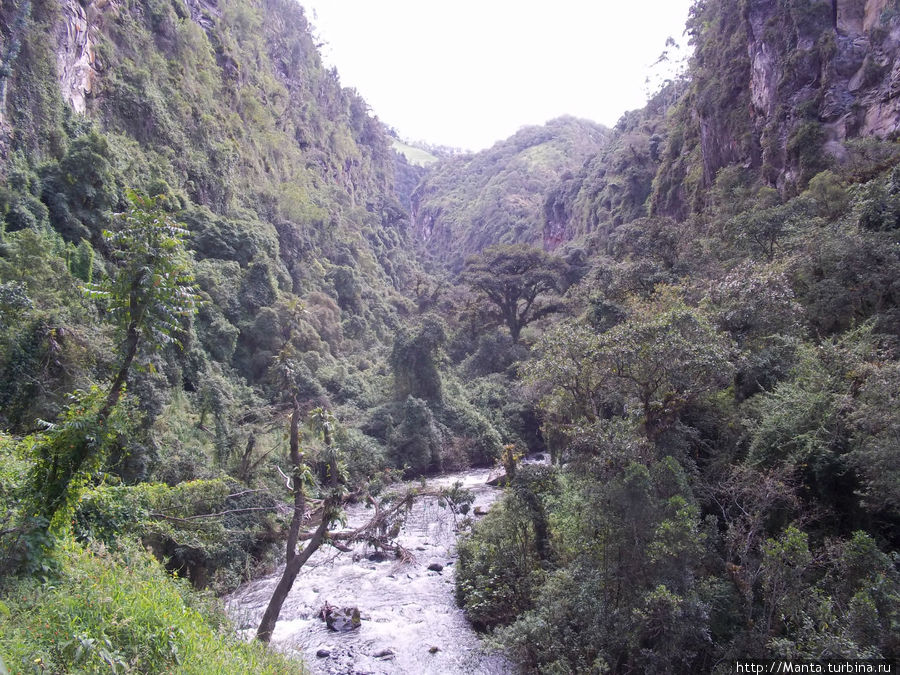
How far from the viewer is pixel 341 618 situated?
14.1 meters

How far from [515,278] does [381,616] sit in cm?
A: 3264

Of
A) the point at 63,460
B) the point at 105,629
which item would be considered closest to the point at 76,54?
the point at 63,460

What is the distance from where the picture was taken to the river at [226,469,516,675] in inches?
484

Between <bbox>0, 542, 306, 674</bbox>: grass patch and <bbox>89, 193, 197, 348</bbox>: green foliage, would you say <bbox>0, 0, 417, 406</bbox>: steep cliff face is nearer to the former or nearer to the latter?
<bbox>89, 193, 197, 348</bbox>: green foliage

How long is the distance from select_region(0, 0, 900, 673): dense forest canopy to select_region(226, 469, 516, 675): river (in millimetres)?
951

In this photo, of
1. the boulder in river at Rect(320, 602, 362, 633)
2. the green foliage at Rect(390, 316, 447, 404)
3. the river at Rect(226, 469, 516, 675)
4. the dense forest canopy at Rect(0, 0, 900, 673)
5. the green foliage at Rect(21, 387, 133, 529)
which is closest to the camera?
the green foliage at Rect(21, 387, 133, 529)

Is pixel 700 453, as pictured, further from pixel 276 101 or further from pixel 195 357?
pixel 276 101

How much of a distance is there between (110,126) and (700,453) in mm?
31727

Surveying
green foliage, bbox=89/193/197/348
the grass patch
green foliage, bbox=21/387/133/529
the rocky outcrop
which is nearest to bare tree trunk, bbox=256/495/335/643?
the grass patch

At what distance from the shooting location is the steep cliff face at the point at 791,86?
24.6 metres

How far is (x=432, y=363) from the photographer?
108 feet

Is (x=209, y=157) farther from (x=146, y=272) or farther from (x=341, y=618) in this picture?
(x=341, y=618)

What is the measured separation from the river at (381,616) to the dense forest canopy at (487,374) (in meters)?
0.95

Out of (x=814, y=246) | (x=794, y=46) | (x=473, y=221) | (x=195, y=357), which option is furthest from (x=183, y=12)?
(x=473, y=221)
